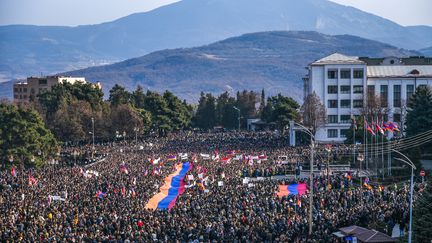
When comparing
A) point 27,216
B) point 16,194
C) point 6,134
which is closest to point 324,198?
point 27,216

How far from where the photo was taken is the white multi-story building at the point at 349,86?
86.9 metres

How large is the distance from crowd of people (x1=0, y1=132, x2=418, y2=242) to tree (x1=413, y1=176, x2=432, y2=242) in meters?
4.61

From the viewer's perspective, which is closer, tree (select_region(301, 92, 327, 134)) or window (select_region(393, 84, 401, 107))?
tree (select_region(301, 92, 327, 134))

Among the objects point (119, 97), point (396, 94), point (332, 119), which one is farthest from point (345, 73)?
point (119, 97)

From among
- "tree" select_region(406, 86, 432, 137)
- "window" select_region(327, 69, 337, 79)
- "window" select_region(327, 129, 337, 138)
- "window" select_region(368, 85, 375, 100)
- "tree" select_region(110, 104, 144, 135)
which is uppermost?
"window" select_region(327, 69, 337, 79)

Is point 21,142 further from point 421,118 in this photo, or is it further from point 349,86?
point 349,86

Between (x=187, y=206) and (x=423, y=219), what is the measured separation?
14318 mm

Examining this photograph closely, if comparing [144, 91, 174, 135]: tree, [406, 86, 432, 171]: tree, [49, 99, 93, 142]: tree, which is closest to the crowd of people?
[406, 86, 432, 171]: tree

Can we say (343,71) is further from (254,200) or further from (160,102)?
(254,200)

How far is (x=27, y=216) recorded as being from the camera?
3891 centimetres

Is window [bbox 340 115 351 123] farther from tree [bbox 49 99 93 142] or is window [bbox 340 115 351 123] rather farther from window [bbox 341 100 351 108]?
tree [bbox 49 99 93 142]

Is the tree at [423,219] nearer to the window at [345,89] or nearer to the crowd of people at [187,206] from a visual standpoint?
the crowd of people at [187,206]

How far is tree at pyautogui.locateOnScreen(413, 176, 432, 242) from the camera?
2875cm

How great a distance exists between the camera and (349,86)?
287 feet
